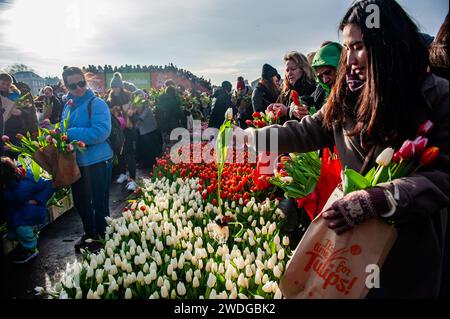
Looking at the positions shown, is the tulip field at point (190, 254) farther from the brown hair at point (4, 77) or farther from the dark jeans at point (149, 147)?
the dark jeans at point (149, 147)

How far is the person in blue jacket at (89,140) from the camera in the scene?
358cm

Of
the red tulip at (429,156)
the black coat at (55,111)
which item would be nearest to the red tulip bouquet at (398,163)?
the red tulip at (429,156)

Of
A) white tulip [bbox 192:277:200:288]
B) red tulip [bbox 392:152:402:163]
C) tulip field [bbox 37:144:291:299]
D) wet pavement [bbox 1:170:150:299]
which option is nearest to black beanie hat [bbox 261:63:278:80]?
tulip field [bbox 37:144:291:299]

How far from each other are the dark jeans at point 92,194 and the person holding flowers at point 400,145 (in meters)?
2.96

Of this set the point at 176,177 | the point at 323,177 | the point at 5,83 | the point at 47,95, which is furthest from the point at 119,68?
the point at 323,177

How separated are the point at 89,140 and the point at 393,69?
118 inches

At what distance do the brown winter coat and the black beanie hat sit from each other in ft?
10.9

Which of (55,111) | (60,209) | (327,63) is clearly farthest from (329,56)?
(55,111)

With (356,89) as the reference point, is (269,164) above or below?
below

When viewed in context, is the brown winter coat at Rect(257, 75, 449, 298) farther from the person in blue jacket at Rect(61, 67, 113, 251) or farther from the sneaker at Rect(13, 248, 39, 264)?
the sneaker at Rect(13, 248, 39, 264)

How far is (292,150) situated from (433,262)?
77 centimetres

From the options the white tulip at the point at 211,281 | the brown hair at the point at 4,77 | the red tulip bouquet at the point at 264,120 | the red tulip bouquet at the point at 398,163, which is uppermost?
the brown hair at the point at 4,77
